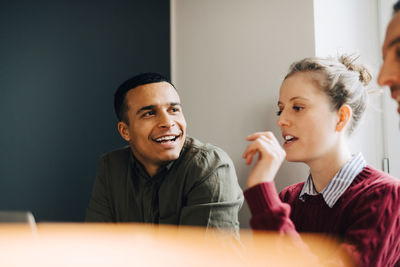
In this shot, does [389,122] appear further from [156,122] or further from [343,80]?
[156,122]

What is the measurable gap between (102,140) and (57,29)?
695mm

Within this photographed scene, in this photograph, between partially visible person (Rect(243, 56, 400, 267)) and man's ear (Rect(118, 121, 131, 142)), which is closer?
partially visible person (Rect(243, 56, 400, 267))

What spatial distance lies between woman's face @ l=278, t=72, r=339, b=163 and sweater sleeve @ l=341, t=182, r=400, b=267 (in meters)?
0.19

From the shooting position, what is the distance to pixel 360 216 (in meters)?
0.97

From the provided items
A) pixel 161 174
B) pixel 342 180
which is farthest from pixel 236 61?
pixel 342 180

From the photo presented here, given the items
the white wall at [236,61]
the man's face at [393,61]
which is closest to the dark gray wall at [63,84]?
the white wall at [236,61]

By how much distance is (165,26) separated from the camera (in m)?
2.27

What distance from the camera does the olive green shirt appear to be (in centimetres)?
133

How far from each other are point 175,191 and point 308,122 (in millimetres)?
561

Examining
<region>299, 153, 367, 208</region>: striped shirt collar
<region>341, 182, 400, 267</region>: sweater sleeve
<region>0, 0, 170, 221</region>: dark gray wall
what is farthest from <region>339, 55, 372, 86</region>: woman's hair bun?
<region>0, 0, 170, 221</region>: dark gray wall

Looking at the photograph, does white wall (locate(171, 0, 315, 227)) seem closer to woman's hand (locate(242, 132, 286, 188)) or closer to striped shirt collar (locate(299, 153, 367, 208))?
striped shirt collar (locate(299, 153, 367, 208))

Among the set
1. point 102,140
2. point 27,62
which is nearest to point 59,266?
point 102,140

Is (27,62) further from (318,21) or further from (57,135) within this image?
(318,21)

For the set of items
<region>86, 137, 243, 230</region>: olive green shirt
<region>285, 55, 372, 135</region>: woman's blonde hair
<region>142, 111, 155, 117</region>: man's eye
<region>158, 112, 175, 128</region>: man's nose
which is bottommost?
<region>86, 137, 243, 230</region>: olive green shirt
